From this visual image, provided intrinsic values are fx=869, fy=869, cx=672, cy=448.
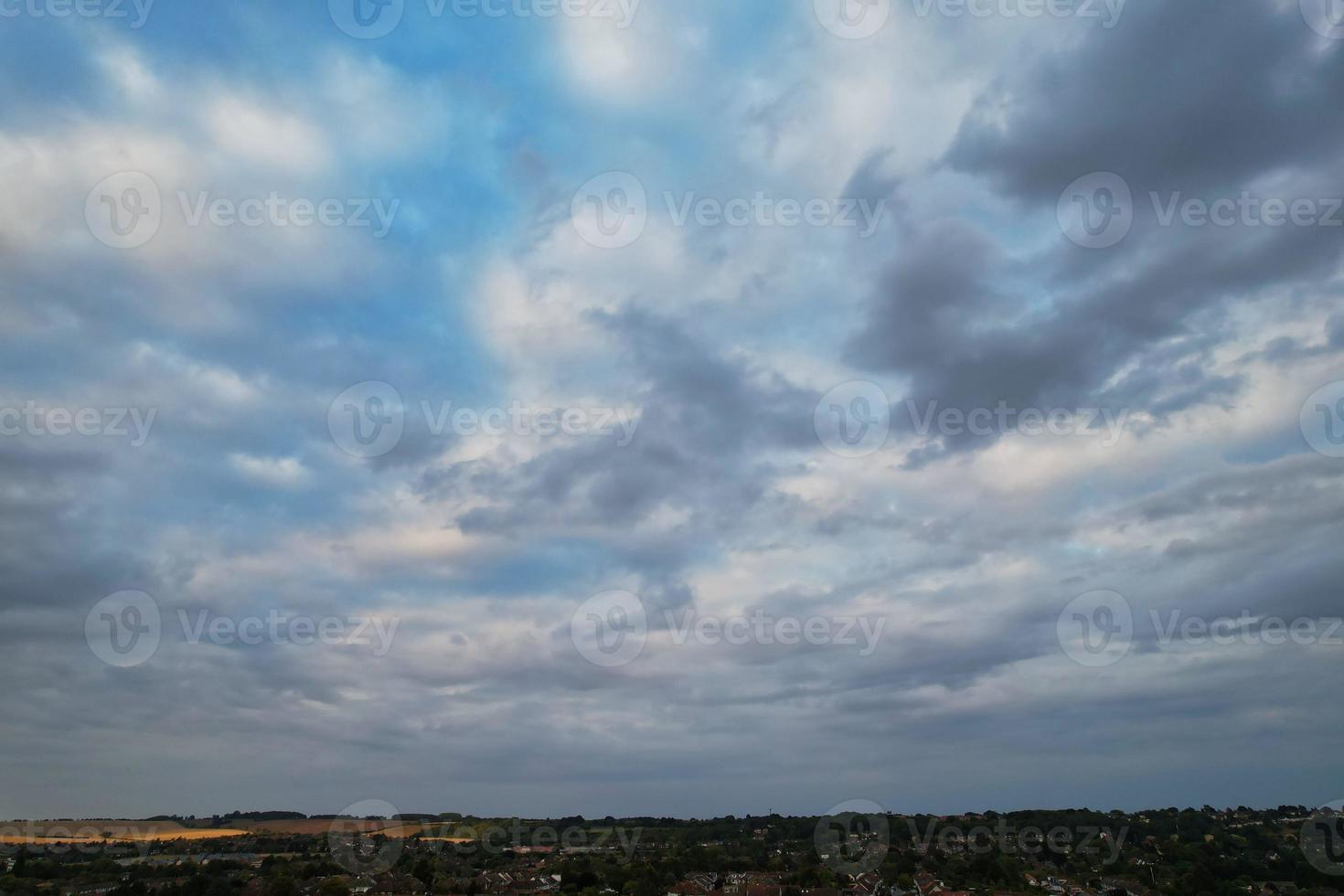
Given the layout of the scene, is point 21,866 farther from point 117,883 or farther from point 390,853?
point 390,853

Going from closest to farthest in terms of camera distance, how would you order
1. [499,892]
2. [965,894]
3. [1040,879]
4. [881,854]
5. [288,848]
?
[965,894], [499,892], [1040,879], [881,854], [288,848]

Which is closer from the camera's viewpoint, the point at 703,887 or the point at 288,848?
the point at 703,887

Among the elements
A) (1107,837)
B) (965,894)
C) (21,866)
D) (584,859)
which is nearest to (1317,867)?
(1107,837)

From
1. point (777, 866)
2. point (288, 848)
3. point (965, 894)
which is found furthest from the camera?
point (288, 848)

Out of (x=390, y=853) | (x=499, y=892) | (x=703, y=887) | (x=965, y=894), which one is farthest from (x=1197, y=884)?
(x=390, y=853)

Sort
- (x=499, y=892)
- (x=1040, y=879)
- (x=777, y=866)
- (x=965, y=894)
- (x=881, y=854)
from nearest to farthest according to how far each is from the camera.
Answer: (x=965, y=894), (x=499, y=892), (x=1040, y=879), (x=777, y=866), (x=881, y=854)

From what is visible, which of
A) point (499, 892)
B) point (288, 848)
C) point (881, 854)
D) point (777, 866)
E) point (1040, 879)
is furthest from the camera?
Answer: point (288, 848)

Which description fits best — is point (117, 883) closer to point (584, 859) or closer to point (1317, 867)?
point (584, 859)

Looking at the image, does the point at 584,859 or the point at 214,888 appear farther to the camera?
the point at 584,859
